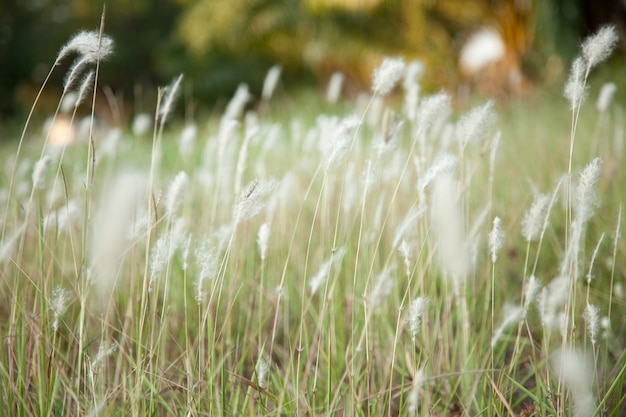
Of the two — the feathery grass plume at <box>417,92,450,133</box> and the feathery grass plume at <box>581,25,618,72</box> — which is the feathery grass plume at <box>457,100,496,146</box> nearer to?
the feathery grass plume at <box>417,92,450,133</box>

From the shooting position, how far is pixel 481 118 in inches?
31.7

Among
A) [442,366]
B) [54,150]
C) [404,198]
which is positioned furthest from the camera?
[404,198]

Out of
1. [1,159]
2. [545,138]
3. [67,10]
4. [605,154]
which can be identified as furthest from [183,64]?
[605,154]

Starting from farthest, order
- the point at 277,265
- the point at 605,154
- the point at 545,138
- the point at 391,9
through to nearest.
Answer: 1. the point at 391,9
2. the point at 545,138
3. the point at 605,154
4. the point at 277,265

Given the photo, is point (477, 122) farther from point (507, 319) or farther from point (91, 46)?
point (91, 46)

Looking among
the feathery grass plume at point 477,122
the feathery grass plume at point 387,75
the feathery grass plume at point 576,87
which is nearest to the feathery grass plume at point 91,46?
the feathery grass plume at point 387,75

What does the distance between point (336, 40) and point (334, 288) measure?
537cm

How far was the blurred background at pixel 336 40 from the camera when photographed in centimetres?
492

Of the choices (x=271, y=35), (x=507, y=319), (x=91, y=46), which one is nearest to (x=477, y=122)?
(x=507, y=319)

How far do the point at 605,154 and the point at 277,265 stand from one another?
1357 mm

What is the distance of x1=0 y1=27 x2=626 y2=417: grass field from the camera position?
0.74 meters

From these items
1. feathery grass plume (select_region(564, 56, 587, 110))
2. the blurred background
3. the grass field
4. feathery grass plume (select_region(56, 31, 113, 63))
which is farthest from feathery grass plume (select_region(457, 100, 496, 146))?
the blurred background

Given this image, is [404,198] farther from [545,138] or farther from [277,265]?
[545,138]

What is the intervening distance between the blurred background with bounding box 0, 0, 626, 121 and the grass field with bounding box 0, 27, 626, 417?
1.58 m
